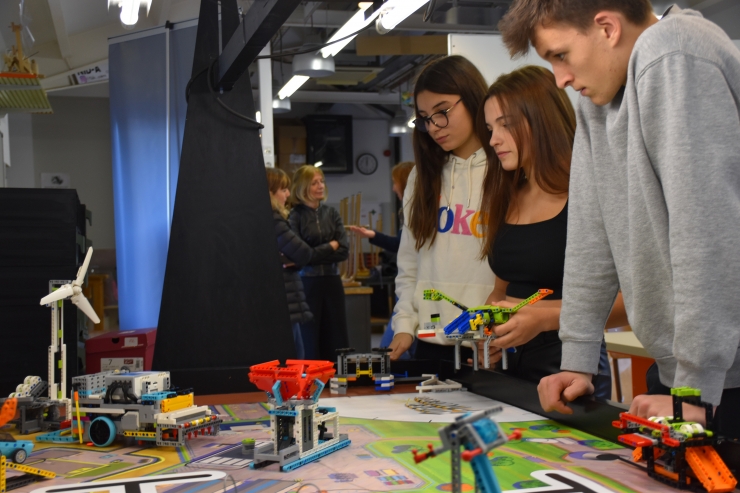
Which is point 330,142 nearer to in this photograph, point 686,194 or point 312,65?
point 312,65

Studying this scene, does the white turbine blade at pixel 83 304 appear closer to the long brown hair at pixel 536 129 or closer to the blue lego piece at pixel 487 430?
the long brown hair at pixel 536 129

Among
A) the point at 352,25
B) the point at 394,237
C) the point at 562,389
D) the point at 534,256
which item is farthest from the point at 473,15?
the point at 562,389

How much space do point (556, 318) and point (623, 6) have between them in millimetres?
723

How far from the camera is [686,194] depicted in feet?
3.23

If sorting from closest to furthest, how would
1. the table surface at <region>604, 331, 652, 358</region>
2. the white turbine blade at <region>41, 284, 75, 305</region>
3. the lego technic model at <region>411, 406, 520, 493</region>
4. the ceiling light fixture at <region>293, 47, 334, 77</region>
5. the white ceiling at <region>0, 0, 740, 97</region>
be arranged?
the lego technic model at <region>411, 406, 520, 493</region> < the white turbine blade at <region>41, 284, 75, 305</region> < the table surface at <region>604, 331, 652, 358</region> < the white ceiling at <region>0, 0, 740, 97</region> < the ceiling light fixture at <region>293, 47, 334, 77</region>

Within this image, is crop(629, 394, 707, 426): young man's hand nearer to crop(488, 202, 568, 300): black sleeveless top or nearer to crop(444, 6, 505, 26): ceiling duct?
crop(488, 202, 568, 300): black sleeveless top

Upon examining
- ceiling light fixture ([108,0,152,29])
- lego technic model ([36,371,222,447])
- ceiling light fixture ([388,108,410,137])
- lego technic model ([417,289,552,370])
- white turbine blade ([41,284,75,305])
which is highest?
ceiling light fixture ([388,108,410,137])

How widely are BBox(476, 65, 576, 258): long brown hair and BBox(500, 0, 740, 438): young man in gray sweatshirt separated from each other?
31 cm

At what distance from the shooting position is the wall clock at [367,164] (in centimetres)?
1154

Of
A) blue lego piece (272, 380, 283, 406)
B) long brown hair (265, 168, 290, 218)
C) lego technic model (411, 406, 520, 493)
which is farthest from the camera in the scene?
long brown hair (265, 168, 290, 218)

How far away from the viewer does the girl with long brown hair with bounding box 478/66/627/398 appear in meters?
1.66

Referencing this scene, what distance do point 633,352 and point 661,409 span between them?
1747 millimetres

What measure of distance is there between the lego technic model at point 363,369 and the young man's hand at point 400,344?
14cm

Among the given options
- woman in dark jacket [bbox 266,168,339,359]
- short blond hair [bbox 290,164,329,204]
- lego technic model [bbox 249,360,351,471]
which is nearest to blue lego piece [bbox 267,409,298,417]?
lego technic model [bbox 249,360,351,471]
